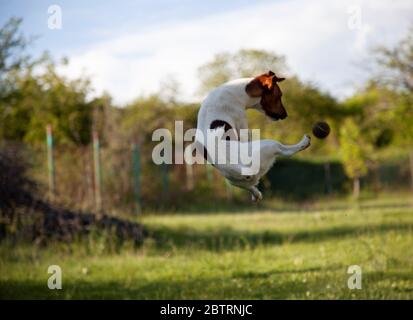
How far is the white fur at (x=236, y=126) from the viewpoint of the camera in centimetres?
252

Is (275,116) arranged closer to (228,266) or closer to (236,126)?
(236,126)

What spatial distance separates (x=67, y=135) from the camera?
24266 millimetres

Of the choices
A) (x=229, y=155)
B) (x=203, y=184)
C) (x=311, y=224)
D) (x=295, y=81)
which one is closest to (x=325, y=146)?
(x=295, y=81)

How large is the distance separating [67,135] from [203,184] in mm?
7137

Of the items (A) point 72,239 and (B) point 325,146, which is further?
(B) point 325,146

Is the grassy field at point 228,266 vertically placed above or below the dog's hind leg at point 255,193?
below

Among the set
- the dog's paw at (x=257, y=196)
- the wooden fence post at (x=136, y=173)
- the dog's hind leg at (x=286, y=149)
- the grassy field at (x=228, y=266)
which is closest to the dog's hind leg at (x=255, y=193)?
the dog's paw at (x=257, y=196)

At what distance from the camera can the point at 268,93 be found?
103 inches

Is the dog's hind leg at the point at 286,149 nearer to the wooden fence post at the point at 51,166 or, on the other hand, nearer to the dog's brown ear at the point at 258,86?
the dog's brown ear at the point at 258,86

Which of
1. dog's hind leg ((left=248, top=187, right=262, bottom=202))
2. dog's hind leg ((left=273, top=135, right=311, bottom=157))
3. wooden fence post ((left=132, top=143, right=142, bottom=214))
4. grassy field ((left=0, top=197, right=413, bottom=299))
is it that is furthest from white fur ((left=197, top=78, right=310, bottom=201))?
wooden fence post ((left=132, top=143, right=142, bottom=214))

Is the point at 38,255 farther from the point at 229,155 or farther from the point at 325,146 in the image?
the point at 325,146

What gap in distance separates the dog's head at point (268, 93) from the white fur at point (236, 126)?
3cm

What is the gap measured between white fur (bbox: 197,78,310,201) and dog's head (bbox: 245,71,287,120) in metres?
0.03

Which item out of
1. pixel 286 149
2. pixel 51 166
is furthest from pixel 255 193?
pixel 51 166
